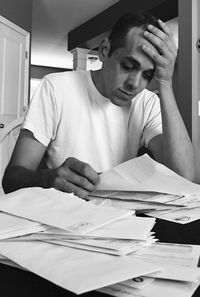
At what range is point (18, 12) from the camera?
4.23 meters

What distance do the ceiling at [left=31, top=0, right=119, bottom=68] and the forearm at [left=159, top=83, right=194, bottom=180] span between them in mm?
4187

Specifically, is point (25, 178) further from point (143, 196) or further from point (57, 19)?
point (57, 19)

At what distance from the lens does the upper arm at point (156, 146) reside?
1.19 m

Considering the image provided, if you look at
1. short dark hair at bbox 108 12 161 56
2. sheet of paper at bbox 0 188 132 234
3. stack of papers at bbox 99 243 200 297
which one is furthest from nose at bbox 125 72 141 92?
stack of papers at bbox 99 243 200 297

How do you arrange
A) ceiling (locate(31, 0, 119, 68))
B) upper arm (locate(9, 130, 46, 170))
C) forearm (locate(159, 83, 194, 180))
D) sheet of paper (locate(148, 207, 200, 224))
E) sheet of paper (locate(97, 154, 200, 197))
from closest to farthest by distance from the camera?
sheet of paper (locate(148, 207, 200, 224)) → sheet of paper (locate(97, 154, 200, 197)) → upper arm (locate(9, 130, 46, 170)) → forearm (locate(159, 83, 194, 180)) → ceiling (locate(31, 0, 119, 68))

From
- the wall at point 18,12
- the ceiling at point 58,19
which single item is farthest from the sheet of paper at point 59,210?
the ceiling at point 58,19

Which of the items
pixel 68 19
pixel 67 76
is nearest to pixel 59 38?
pixel 68 19

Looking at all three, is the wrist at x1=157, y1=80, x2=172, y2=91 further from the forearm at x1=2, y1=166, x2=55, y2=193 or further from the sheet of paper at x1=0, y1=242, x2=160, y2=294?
the sheet of paper at x1=0, y1=242, x2=160, y2=294

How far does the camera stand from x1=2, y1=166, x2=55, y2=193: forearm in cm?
76

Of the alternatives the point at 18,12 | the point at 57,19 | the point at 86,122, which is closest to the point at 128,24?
the point at 86,122

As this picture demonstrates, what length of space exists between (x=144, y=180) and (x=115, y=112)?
0.47 meters

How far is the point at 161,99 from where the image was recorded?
114 centimetres

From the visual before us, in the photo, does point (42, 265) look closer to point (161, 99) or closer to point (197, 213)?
point (197, 213)

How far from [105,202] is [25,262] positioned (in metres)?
0.34
